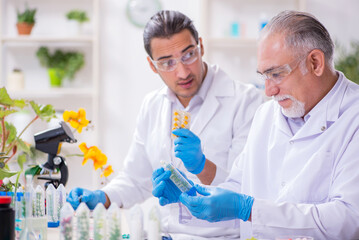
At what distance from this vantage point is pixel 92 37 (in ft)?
13.7

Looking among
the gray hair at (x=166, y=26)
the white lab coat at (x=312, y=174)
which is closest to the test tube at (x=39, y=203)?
the white lab coat at (x=312, y=174)

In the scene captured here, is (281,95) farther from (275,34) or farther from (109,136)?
(109,136)

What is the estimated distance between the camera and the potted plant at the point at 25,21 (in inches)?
165

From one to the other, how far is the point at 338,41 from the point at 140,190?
110 inches

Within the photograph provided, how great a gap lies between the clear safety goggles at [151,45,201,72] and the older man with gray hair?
554mm

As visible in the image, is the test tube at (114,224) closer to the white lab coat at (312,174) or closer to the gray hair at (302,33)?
the white lab coat at (312,174)

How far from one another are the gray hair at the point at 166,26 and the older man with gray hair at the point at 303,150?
600 mm

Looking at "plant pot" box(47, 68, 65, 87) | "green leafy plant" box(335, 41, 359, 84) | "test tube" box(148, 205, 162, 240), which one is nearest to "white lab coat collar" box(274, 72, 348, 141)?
"test tube" box(148, 205, 162, 240)

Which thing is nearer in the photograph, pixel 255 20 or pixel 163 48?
pixel 163 48

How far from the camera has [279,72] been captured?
69.4 inches

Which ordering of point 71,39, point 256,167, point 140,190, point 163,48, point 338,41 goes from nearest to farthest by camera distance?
point 256,167 → point 163,48 → point 140,190 → point 71,39 → point 338,41

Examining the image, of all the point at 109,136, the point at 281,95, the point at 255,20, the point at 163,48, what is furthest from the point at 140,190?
the point at 255,20

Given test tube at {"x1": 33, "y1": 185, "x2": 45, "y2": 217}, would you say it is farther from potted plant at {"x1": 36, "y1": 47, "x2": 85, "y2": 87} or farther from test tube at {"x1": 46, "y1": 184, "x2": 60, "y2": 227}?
potted plant at {"x1": 36, "y1": 47, "x2": 85, "y2": 87}

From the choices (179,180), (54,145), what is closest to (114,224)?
(179,180)
